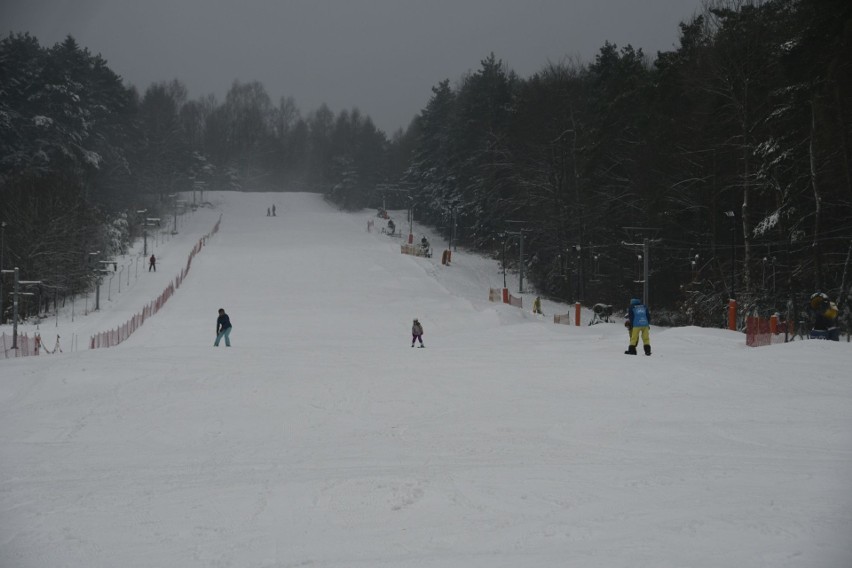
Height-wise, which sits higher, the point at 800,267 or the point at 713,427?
the point at 800,267

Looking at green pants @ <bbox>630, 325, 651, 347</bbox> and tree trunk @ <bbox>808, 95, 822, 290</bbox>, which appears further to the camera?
tree trunk @ <bbox>808, 95, 822, 290</bbox>

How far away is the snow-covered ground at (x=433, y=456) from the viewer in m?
6.73

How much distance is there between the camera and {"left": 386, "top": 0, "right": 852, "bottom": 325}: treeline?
92.1 feet

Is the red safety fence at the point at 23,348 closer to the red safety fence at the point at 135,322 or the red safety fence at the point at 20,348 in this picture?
the red safety fence at the point at 20,348

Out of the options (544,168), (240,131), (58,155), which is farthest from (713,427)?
(240,131)

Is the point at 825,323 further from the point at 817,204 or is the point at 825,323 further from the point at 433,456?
the point at 433,456

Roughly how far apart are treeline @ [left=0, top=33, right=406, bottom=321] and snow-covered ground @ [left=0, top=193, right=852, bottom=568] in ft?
94.6

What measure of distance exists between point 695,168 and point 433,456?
111 ft

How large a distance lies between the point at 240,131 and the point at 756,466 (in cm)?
15933

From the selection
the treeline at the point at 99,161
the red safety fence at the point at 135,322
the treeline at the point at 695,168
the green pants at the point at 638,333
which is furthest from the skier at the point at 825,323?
the treeline at the point at 99,161

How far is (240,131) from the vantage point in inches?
6206

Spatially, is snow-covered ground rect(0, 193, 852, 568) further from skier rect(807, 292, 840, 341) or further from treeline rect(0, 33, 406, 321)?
treeline rect(0, 33, 406, 321)

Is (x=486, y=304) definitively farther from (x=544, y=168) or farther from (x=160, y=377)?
(x=160, y=377)

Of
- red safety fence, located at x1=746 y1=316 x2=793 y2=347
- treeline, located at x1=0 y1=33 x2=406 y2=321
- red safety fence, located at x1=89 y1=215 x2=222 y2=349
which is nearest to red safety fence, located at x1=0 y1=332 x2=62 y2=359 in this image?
red safety fence, located at x1=89 y1=215 x2=222 y2=349
